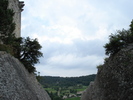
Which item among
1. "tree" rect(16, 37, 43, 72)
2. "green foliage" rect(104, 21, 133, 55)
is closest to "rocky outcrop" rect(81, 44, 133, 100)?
"green foliage" rect(104, 21, 133, 55)

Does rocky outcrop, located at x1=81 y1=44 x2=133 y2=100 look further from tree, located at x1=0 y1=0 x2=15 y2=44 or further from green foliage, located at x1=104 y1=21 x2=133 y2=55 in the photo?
tree, located at x1=0 y1=0 x2=15 y2=44

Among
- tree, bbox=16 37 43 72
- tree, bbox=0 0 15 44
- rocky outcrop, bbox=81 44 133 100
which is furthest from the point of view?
tree, bbox=16 37 43 72

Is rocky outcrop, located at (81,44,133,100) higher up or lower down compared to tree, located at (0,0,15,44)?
lower down

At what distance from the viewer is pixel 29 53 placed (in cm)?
1966

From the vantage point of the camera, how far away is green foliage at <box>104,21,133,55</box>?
46.5 feet

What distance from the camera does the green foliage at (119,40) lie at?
46.5 feet

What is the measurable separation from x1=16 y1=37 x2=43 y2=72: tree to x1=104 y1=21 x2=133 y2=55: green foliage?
883 cm

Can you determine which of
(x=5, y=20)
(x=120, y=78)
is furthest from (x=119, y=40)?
(x=5, y=20)

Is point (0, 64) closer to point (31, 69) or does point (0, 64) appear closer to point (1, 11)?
point (1, 11)

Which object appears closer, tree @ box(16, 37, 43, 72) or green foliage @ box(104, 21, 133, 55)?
green foliage @ box(104, 21, 133, 55)

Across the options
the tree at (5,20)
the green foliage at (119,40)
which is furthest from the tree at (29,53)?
the green foliage at (119,40)

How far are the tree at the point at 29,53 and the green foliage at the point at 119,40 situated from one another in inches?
348

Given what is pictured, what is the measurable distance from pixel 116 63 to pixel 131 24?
4.73 meters

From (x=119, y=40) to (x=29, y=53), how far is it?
10846 mm
